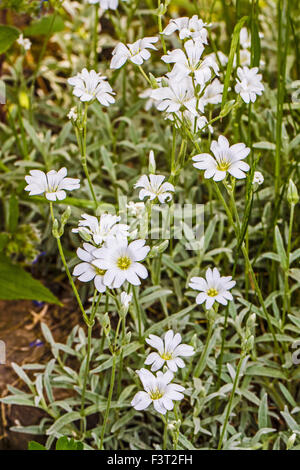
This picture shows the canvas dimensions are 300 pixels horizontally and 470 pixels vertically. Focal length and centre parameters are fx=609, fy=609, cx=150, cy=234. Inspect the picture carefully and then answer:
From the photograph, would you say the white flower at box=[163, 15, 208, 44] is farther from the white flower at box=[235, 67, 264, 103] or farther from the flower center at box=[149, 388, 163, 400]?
the flower center at box=[149, 388, 163, 400]

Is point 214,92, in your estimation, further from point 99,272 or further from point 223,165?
point 99,272

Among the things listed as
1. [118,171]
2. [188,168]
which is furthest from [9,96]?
[188,168]

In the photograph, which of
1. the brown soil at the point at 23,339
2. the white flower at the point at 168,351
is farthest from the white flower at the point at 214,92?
the brown soil at the point at 23,339

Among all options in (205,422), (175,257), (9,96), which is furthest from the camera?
(9,96)

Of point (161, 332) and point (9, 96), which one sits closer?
point (161, 332)

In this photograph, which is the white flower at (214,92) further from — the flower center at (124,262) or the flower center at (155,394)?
the flower center at (155,394)
